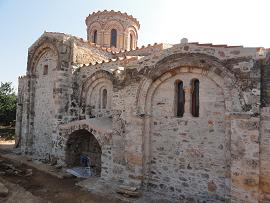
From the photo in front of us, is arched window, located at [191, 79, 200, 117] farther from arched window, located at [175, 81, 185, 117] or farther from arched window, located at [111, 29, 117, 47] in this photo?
arched window, located at [111, 29, 117, 47]

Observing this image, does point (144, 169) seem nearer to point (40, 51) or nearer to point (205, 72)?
point (205, 72)

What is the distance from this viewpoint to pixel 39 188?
345 inches

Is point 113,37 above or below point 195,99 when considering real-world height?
above

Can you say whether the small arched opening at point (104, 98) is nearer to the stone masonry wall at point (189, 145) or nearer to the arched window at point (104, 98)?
the arched window at point (104, 98)

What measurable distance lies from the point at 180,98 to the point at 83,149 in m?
5.90

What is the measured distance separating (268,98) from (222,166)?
7.01 feet

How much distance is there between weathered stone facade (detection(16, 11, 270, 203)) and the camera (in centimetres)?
636

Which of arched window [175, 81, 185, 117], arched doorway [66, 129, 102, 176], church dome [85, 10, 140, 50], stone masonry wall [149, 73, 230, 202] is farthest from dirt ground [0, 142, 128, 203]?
church dome [85, 10, 140, 50]

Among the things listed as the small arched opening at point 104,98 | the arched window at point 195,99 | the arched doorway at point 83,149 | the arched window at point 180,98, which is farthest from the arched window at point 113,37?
the arched window at point 195,99

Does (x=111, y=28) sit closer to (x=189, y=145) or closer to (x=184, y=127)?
(x=184, y=127)

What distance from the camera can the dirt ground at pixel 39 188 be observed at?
25.3ft

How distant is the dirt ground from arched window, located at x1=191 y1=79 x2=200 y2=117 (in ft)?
11.4

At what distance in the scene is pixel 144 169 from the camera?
26.5ft

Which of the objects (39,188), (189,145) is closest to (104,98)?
(39,188)
